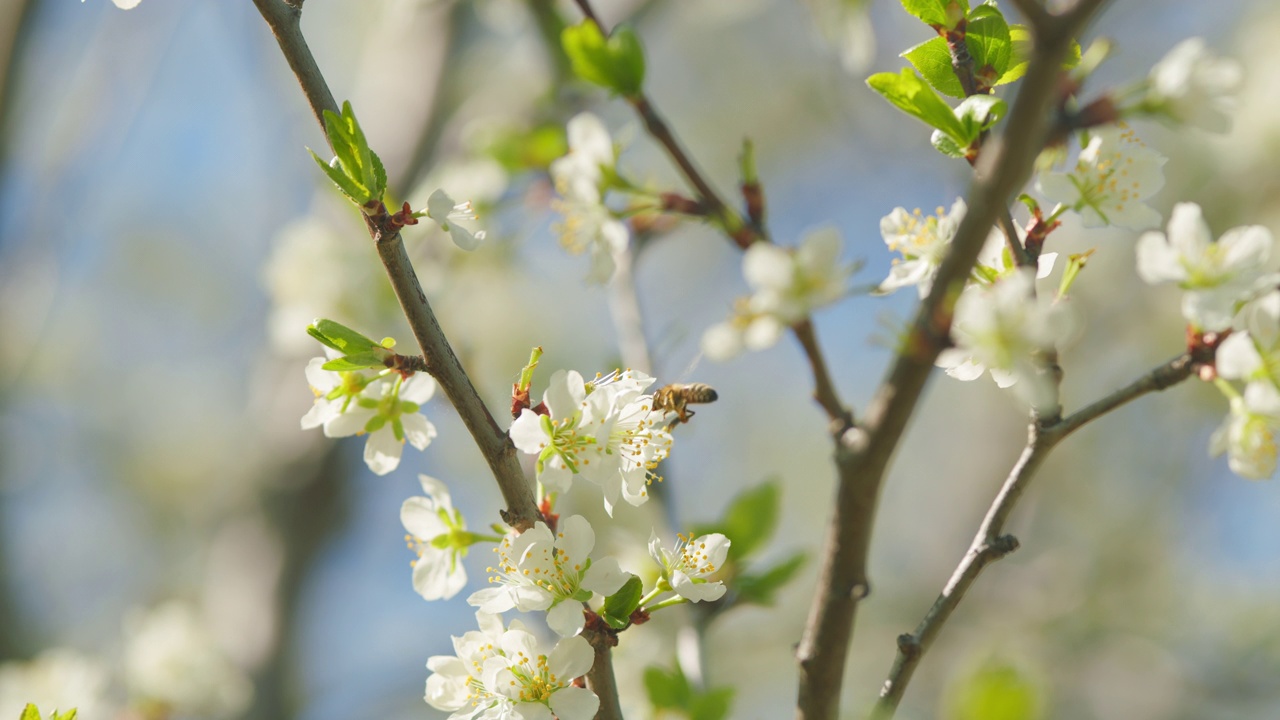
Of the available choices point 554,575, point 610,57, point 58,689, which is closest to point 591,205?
point 610,57

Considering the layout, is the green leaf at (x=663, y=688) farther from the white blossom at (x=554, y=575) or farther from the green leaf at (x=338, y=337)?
the green leaf at (x=338, y=337)

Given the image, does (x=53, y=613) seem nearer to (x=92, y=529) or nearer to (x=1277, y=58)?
(x=92, y=529)

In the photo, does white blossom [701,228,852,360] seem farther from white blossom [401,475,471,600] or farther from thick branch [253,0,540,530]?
white blossom [401,475,471,600]

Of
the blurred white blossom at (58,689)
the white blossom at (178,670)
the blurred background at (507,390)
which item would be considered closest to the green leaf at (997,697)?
the blurred background at (507,390)

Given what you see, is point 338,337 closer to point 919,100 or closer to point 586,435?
point 586,435

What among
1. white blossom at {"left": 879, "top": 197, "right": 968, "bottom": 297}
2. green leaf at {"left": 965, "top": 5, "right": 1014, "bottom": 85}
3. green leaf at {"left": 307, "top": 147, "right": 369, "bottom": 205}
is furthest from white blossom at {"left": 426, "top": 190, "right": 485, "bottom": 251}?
green leaf at {"left": 965, "top": 5, "right": 1014, "bottom": 85}

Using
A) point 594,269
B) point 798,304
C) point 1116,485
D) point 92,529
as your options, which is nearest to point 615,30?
point 594,269
